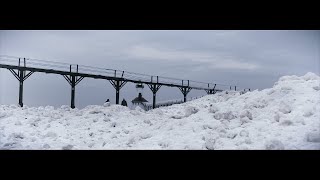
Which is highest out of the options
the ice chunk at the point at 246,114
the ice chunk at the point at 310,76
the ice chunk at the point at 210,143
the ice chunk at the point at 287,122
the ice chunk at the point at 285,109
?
the ice chunk at the point at 310,76

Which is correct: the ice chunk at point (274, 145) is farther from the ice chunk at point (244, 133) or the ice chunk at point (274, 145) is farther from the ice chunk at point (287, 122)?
the ice chunk at point (287, 122)

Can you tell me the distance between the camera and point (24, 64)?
24766mm

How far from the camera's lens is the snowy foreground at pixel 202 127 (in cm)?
967

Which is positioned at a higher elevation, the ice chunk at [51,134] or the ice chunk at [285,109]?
the ice chunk at [285,109]

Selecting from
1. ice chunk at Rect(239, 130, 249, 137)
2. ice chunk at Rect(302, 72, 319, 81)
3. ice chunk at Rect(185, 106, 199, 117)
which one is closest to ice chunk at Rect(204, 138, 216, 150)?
ice chunk at Rect(239, 130, 249, 137)

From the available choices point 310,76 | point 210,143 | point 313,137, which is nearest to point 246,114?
point 210,143

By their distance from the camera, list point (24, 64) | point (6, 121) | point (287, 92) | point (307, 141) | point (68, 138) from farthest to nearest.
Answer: point (24, 64) → point (6, 121) → point (287, 92) → point (68, 138) → point (307, 141)

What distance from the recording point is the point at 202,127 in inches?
449

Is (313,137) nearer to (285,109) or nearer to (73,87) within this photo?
(285,109)

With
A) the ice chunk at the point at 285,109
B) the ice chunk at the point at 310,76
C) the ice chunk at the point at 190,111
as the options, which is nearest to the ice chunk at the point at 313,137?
the ice chunk at the point at 285,109
